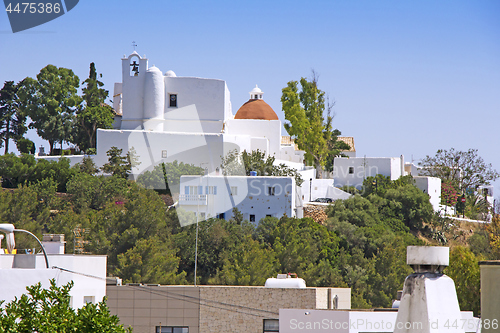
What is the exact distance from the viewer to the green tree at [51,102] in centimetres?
4566

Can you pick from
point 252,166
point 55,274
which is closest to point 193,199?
point 252,166

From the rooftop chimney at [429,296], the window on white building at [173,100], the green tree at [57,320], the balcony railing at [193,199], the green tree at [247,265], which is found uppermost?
the window on white building at [173,100]

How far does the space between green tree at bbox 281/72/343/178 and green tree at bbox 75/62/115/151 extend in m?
12.7

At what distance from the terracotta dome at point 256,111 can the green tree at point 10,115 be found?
620 inches

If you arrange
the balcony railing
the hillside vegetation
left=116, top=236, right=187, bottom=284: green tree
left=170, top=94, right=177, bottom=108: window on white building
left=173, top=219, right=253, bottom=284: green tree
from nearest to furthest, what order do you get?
left=116, top=236, right=187, bottom=284: green tree < the hillside vegetation < left=173, top=219, right=253, bottom=284: green tree < the balcony railing < left=170, top=94, right=177, bottom=108: window on white building

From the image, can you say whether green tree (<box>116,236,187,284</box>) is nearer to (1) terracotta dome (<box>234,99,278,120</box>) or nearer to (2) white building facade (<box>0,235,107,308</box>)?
(2) white building facade (<box>0,235,107,308</box>)

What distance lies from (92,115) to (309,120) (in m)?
Result: 15.4

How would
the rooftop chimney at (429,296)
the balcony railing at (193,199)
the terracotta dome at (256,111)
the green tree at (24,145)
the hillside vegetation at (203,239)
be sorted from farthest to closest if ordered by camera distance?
the terracotta dome at (256,111), the green tree at (24,145), the balcony railing at (193,199), the hillside vegetation at (203,239), the rooftop chimney at (429,296)

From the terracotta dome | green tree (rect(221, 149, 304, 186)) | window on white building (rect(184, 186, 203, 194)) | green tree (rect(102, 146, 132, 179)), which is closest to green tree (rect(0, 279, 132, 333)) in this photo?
window on white building (rect(184, 186, 203, 194))

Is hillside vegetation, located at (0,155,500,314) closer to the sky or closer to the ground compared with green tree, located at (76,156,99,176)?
closer to the ground

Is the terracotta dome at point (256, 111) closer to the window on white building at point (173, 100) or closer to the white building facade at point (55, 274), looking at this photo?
the window on white building at point (173, 100)

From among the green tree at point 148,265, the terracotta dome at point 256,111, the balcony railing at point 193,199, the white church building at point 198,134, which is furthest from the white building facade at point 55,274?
the terracotta dome at point 256,111

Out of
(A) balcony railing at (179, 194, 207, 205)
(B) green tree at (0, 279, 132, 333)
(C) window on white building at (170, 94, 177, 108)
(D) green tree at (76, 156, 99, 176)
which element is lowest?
(B) green tree at (0, 279, 132, 333)

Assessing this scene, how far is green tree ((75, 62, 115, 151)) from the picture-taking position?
145ft
